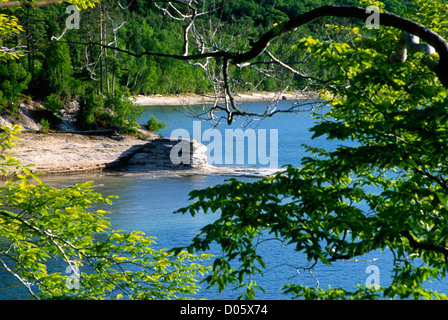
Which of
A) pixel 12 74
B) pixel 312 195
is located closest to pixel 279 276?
pixel 312 195

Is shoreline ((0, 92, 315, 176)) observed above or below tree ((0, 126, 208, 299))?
below

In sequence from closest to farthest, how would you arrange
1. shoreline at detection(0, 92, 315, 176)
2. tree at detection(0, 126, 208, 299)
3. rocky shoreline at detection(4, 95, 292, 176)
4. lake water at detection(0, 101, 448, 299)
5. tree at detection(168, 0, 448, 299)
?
1. tree at detection(168, 0, 448, 299)
2. tree at detection(0, 126, 208, 299)
3. lake water at detection(0, 101, 448, 299)
4. shoreline at detection(0, 92, 315, 176)
5. rocky shoreline at detection(4, 95, 292, 176)

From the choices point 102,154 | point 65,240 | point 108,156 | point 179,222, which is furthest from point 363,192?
point 102,154

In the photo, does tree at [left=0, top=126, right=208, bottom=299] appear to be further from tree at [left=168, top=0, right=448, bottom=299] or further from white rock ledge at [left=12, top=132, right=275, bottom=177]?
white rock ledge at [left=12, top=132, right=275, bottom=177]

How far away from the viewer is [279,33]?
384cm

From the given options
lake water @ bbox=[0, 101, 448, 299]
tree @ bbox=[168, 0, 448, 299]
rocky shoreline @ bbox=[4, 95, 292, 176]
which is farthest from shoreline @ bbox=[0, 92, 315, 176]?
tree @ bbox=[168, 0, 448, 299]

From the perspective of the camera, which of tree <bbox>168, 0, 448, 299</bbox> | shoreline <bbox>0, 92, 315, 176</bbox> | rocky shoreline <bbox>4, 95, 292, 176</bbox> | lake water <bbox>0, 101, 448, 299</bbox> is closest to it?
tree <bbox>168, 0, 448, 299</bbox>

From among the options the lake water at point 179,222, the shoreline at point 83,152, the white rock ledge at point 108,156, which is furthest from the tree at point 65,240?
the white rock ledge at point 108,156

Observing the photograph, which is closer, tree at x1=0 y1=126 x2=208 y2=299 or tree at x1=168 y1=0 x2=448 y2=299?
tree at x1=168 y1=0 x2=448 y2=299

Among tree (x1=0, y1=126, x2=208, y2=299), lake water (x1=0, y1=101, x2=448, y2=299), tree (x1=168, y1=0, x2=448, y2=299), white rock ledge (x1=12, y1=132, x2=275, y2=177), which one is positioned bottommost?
lake water (x1=0, y1=101, x2=448, y2=299)

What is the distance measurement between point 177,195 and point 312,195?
18.7 metres

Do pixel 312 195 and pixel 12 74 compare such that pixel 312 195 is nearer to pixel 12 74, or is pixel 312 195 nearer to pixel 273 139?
pixel 12 74

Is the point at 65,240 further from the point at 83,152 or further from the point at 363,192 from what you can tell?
the point at 83,152
